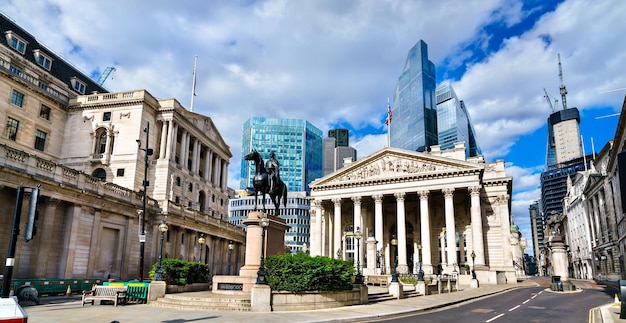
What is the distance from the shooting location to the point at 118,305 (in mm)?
19312

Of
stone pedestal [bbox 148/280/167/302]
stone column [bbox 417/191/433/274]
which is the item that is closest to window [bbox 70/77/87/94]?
stone pedestal [bbox 148/280/167/302]

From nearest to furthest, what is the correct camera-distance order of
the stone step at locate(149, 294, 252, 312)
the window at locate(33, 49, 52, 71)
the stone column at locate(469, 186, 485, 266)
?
the stone step at locate(149, 294, 252, 312) → the window at locate(33, 49, 52, 71) → the stone column at locate(469, 186, 485, 266)

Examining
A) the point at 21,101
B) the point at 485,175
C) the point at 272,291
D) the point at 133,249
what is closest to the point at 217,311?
the point at 272,291

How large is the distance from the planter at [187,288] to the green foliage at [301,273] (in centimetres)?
706

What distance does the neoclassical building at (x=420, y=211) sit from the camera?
53.1m

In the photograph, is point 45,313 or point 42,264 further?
point 42,264

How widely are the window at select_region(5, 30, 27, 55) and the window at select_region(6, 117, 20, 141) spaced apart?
28.7 ft

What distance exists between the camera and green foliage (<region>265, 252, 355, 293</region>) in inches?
730

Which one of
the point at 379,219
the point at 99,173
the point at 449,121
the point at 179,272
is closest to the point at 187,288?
the point at 179,272

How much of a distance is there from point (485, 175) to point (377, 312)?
165 feet

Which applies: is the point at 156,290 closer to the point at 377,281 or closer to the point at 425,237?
the point at 377,281

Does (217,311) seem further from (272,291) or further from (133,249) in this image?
(133,249)

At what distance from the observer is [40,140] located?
44594mm

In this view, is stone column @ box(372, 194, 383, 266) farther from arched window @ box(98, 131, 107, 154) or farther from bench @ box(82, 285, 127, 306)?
bench @ box(82, 285, 127, 306)
